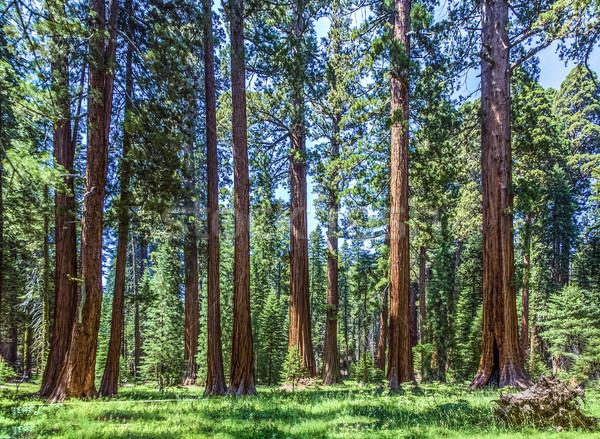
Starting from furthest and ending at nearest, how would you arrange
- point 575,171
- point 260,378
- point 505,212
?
point 575,171
point 260,378
point 505,212

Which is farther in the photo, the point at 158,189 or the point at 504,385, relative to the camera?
the point at 158,189

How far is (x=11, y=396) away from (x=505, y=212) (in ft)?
45.0

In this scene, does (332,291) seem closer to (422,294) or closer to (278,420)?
(278,420)

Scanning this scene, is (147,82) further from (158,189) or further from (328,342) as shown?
(328,342)

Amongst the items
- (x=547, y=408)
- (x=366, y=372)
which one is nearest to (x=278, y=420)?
(x=547, y=408)

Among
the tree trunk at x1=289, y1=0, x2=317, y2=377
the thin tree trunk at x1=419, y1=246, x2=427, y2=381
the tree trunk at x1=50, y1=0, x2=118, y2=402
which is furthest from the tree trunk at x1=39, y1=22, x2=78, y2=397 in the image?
the thin tree trunk at x1=419, y1=246, x2=427, y2=381

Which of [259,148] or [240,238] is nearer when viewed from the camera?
[240,238]

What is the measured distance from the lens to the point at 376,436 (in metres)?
3.94

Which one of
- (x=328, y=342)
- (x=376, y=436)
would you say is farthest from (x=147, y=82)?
(x=328, y=342)

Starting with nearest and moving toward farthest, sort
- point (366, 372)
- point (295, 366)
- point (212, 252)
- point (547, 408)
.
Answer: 1. point (547, 408)
2. point (212, 252)
3. point (366, 372)
4. point (295, 366)

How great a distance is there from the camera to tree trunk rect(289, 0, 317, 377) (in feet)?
43.5

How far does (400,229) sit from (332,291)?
680cm

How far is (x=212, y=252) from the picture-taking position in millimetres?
9727

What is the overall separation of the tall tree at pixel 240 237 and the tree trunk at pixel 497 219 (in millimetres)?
6009
